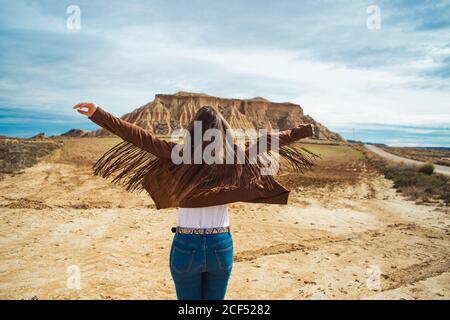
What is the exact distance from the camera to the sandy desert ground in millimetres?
5000

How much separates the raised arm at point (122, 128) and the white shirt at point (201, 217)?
1.41 feet

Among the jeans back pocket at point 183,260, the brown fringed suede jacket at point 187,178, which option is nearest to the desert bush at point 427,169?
the brown fringed suede jacket at point 187,178

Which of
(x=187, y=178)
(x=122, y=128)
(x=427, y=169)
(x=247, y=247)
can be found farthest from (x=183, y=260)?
(x=427, y=169)

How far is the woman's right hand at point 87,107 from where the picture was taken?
185 centimetres

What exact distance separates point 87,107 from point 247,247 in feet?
18.4

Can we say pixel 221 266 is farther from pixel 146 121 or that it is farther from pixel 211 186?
pixel 146 121

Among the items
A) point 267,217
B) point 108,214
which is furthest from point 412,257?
point 108,214

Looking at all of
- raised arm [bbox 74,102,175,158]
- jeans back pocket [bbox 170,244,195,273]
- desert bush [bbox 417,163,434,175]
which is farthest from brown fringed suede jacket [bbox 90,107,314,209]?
desert bush [bbox 417,163,434,175]

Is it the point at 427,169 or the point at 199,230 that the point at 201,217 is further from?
the point at 427,169

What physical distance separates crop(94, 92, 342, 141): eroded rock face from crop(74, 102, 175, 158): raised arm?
10947 centimetres

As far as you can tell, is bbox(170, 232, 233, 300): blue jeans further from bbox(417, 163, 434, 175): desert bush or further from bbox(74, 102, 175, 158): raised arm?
bbox(417, 163, 434, 175): desert bush

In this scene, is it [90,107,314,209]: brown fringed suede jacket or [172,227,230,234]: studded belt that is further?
[172,227,230,234]: studded belt

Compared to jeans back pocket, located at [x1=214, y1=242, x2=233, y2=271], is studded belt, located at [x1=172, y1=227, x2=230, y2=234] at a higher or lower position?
higher

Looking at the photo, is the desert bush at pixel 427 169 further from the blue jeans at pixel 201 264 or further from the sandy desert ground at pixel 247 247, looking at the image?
the blue jeans at pixel 201 264
